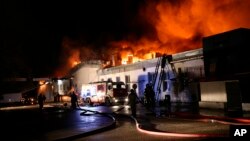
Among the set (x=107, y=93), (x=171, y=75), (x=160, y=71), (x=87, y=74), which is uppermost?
(x=87, y=74)

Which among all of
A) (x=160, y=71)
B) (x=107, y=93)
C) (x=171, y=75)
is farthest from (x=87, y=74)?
→ (x=171, y=75)

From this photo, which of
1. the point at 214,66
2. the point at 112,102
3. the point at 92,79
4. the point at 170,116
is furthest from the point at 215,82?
the point at 92,79

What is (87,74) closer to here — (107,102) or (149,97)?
(107,102)

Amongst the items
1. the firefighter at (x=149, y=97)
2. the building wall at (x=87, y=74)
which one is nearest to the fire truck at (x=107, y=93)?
the firefighter at (x=149, y=97)

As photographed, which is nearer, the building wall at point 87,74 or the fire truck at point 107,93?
the fire truck at point 107,93

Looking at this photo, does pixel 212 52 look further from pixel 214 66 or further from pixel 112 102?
pixel 112 102

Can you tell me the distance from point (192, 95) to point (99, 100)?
10027mm

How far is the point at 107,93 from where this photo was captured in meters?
30.6

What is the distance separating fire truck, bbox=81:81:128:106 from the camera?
1179 inches

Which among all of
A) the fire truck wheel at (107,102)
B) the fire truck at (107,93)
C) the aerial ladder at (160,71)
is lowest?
the fire truck wheel at (107,102)

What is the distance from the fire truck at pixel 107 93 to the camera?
29938mm

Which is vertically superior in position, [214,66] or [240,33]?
[240,33]

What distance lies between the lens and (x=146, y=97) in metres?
24.1

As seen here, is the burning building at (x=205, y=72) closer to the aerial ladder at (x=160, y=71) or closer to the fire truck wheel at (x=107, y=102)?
the aerial ladder at (x=160, y=71)
